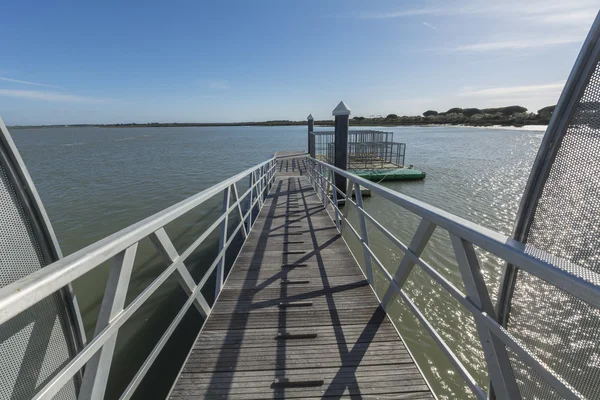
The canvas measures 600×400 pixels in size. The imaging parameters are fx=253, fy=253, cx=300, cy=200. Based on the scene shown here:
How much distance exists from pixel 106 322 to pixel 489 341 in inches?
70.0

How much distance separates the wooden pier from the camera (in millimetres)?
1733

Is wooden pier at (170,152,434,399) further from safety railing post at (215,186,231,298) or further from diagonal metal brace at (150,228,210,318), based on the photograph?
diagonal metal brace at (150,228,210,318)

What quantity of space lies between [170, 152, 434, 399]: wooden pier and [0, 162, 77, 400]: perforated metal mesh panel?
757 millimetres

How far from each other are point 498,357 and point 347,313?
1.41 m

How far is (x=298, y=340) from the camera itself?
2152 mm

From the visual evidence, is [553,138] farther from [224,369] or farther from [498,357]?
[224,369]

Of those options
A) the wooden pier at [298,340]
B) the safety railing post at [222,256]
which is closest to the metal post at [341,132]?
the wooden pier at [298,340]

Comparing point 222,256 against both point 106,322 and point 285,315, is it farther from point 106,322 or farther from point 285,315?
point 106,322

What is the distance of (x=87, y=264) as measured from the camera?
3.33ft

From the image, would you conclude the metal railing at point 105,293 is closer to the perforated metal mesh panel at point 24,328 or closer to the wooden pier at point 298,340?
the perforated metal mesh panel at point 24,328

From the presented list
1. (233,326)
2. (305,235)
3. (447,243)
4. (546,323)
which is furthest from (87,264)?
(447,243)

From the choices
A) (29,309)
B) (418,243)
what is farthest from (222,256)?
(418,243)

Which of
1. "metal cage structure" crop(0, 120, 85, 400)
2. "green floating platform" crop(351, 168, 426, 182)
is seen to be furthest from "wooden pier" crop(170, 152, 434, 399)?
"green floating platform" crop(351, 168, 426, 182)

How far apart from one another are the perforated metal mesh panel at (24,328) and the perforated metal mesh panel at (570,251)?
2.50 metres
